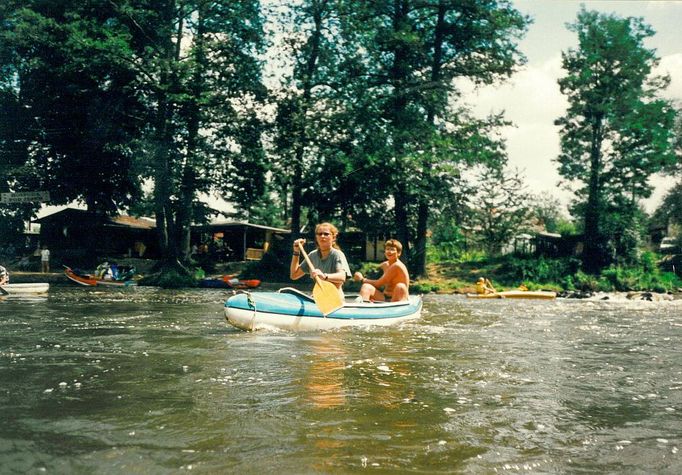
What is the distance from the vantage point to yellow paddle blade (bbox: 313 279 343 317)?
9523 millimetres

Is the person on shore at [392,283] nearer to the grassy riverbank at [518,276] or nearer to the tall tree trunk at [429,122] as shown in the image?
the grassy riverbank at [518,276]

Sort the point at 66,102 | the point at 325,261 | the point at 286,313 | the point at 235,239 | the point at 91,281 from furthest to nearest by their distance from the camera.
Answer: the point at 235,239 < the point at 66,102 < the point at 91,281 < the point at 325,261 < the point at 286,313

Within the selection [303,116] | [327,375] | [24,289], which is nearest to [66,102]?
[303,116]

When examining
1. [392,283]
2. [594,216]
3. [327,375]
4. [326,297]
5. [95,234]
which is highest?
[594,216]

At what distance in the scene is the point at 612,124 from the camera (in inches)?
1277

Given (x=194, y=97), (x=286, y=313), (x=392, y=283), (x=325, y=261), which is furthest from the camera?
(x=194, y=97)

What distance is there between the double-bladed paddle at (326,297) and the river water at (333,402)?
0.42 meters

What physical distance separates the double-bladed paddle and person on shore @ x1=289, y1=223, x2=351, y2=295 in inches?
4.3

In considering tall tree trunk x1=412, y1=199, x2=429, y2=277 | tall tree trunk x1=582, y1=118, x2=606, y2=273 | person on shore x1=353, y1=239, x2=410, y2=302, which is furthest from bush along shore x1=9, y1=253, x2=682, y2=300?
person on shore x1=353, y1=239, x2=410, y2=302

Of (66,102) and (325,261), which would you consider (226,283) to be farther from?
(325,261)

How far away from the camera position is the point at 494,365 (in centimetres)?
707

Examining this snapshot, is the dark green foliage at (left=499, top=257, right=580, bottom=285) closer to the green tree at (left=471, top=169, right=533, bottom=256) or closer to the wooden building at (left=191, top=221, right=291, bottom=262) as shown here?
the green tree at (left=471, top=169, right=533, bottom=256)

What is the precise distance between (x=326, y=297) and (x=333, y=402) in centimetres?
455

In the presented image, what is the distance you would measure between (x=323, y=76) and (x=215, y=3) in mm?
6339
